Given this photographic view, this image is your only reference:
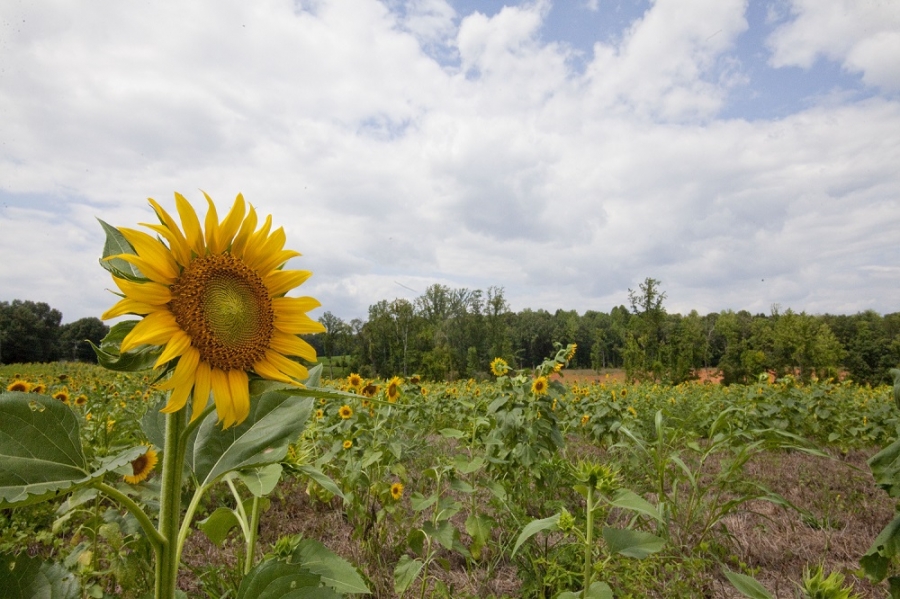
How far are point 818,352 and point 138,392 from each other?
97.1 feet

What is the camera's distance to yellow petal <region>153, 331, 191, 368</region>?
83cm

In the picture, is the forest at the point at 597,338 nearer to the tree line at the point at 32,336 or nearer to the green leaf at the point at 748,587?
the tree line at the point at 32,336

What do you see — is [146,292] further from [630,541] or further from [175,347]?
[630,541]

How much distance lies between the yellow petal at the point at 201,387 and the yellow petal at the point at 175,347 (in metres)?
0.04

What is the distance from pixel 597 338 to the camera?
4616cm

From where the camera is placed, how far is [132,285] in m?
0.84

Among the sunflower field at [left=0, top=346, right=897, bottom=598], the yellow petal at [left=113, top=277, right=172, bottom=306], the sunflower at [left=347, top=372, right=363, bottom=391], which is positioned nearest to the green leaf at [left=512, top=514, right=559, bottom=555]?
the sunflower field at [left=0, top=346, right=897, bottom=598]

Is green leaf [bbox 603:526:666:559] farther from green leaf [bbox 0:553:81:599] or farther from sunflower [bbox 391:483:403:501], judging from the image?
sunflower [bbox 391:483:403:501]

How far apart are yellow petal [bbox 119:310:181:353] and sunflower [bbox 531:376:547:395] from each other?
9.48 ft

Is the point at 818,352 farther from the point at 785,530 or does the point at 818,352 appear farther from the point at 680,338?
the point at 785,530

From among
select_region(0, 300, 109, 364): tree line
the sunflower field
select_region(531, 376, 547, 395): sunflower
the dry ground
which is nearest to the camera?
the sunflower field

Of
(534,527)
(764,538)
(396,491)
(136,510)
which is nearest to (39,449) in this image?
(136,510)

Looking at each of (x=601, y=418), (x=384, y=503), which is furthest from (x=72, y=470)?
(x=601, y=418)

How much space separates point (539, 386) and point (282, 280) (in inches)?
108
